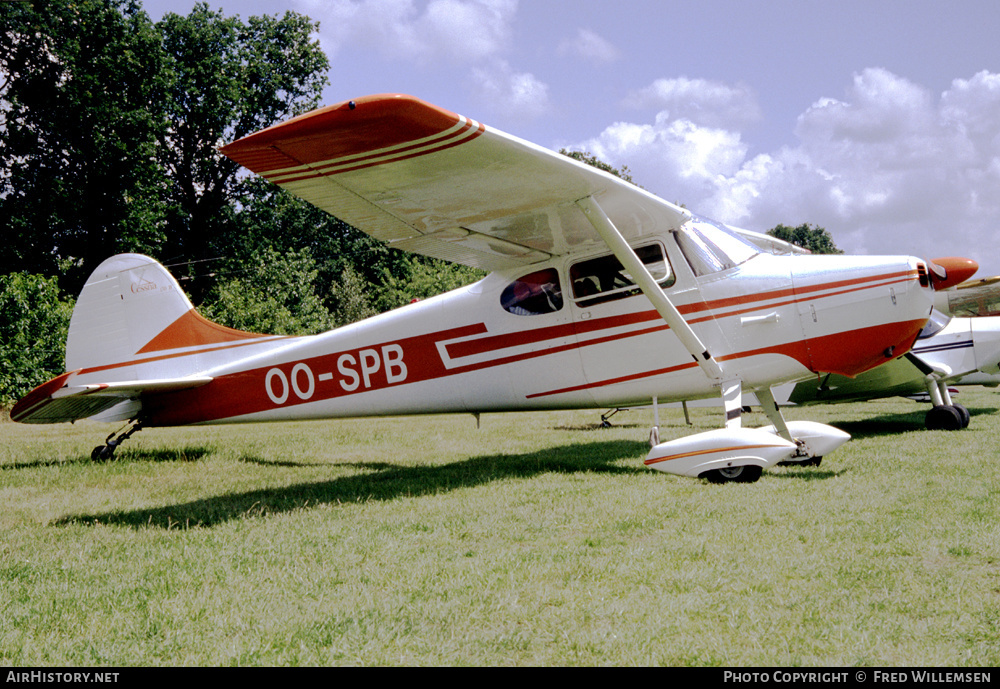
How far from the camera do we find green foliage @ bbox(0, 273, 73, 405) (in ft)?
58.1

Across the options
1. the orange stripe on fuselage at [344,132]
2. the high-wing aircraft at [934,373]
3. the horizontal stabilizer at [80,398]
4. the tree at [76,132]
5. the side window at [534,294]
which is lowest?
the high-wing aircraft at [934,373]

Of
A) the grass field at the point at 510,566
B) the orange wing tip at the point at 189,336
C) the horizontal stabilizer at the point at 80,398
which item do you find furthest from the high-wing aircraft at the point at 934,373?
the horizontal stabilizer at the point at 80,398

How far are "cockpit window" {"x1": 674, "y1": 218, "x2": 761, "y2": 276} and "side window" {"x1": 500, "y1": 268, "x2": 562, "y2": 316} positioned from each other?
4.34 feet

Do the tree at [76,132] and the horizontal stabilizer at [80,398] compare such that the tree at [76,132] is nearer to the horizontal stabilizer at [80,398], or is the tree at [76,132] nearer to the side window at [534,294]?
the horizontal stabilizer at [80,398]

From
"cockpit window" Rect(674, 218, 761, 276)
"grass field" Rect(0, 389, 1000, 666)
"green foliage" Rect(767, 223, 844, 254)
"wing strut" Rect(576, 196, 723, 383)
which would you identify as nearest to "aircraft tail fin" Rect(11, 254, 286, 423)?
"grass field" Rect(0, 389, 1000, 666)

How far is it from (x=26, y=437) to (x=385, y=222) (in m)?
10.1

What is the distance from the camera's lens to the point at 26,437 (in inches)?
501

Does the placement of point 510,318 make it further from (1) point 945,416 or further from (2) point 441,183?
(1) point 945,416

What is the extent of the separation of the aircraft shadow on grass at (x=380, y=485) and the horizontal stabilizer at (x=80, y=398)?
1.29 metres

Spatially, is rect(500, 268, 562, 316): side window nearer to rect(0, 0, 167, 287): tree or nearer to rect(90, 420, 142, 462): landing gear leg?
rect(90, 420, 142, 462): landing gear leg

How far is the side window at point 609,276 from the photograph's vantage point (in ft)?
22.7

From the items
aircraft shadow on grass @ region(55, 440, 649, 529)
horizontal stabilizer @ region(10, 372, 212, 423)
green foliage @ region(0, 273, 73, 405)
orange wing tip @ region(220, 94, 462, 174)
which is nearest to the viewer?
orange wing tip @ region(220, 94, 462, 174)

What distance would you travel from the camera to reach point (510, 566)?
3674 mm

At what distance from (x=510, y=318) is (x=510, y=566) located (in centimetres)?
407
